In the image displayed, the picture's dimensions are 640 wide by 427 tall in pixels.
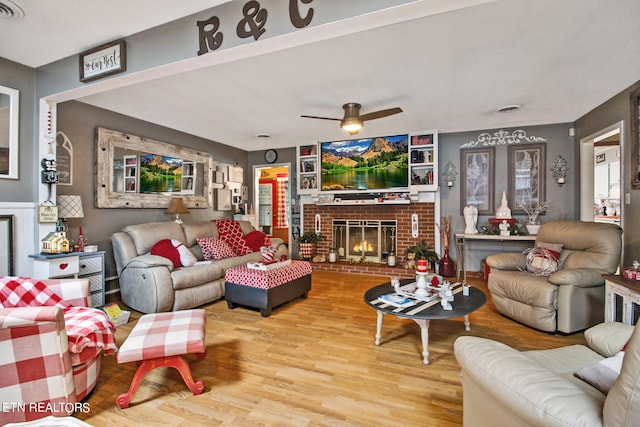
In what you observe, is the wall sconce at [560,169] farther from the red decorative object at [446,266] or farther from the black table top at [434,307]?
the black table top at [434,307]

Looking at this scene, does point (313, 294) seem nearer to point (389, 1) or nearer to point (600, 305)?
point (600, 305)

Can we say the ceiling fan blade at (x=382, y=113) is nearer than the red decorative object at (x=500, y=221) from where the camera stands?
Yes

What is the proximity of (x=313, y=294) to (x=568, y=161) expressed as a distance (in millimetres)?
4176

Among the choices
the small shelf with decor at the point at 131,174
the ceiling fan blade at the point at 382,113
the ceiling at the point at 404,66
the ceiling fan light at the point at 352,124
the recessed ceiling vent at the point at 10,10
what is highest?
the recessed ceiling vent at the point at 10,10

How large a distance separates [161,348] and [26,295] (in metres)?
1.05

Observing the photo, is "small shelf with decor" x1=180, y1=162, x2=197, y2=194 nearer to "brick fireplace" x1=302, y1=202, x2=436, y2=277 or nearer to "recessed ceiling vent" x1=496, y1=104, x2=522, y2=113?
"brick fireplace" x1=302, y1=202, x2=436, y2=277

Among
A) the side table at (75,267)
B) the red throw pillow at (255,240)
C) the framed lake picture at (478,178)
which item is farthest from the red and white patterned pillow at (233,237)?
the framed lake picture at (478,178)

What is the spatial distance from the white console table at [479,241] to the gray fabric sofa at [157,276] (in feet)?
11.0

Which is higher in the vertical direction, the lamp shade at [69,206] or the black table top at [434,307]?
the lamp shade at [69,206]

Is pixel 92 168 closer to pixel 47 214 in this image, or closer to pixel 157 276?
pixel 47 214

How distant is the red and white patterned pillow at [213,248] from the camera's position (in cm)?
416

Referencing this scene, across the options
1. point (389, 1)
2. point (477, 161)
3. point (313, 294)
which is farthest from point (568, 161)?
point (389, 1)

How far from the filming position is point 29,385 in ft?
5.02

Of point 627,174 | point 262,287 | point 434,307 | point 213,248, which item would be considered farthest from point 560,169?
point 213,248
